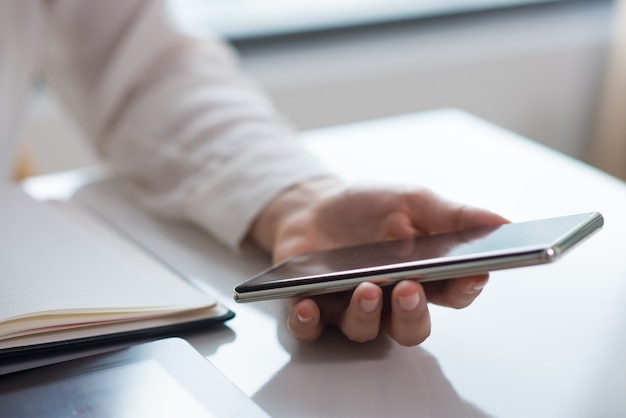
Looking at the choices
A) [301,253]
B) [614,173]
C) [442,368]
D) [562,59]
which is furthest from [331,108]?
[442,368]

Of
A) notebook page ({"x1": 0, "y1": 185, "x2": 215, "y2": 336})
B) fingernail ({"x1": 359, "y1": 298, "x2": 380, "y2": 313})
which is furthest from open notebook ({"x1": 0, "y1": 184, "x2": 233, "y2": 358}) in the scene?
fingernail ({"x1": 359, "y1": 298, "x2": 380, "y2": 313})

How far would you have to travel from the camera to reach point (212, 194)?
71 cm

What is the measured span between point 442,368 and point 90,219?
0.35 metres

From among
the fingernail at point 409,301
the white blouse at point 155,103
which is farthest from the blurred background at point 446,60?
the fingernail at point 409,301

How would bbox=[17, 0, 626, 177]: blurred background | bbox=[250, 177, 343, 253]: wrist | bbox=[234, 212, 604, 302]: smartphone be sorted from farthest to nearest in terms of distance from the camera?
bbox=[17, 0, 626, 177]: blurred background < bbox=[250, 177, 343, 253]: wrist < bbox=[234, 212, 604, 302]: smartphone

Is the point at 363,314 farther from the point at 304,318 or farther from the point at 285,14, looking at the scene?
the point at 285,14

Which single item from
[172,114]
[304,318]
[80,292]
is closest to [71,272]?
[80,292]

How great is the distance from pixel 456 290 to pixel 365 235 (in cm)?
13

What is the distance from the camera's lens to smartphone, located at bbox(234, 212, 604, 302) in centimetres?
40

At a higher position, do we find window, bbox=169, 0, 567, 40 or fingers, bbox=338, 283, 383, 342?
window, bbox=169, 0, 567, 40

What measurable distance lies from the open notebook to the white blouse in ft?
0.41

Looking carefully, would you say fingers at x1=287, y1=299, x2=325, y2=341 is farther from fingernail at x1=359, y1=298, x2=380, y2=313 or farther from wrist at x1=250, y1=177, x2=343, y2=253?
wrist at x1=250, y1=177, x2=343, y2=253

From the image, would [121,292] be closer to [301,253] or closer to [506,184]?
[301,253]

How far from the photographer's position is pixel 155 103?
0.82 meters
